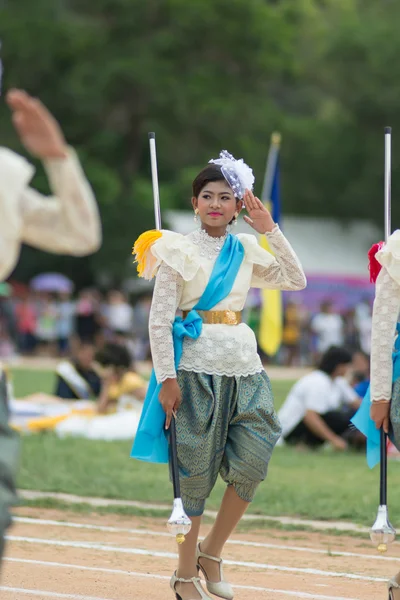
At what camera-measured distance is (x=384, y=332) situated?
598 cm

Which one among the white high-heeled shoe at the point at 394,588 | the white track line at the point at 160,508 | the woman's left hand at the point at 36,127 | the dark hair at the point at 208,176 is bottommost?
the white track line at the point at 160,508

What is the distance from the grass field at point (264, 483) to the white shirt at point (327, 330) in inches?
617

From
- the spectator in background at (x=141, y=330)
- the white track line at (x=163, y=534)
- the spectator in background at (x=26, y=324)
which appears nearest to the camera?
the white track line at (x=163, y=534)

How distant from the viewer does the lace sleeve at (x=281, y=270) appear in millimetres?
6316

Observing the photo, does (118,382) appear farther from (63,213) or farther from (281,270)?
(63,213)

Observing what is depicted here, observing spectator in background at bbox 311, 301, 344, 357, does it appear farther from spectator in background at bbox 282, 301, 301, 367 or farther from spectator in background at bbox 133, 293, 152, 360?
spectator in background at bbox 133, 293, 152, 360

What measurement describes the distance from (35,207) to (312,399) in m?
8.70

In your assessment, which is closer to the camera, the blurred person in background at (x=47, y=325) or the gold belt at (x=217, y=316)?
the gold belt at (x=217, y=316)

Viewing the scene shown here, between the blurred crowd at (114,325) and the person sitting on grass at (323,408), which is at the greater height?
the person sitting on grass at (323,408)

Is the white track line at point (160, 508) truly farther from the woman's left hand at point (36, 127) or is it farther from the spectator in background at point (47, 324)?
the spectator in background at point (47, 324)

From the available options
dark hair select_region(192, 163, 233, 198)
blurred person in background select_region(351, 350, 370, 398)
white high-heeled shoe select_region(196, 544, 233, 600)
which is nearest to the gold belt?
dark hair select_region(192, 163, 233, 198)

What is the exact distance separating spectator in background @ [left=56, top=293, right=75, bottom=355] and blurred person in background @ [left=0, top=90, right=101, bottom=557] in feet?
84.7

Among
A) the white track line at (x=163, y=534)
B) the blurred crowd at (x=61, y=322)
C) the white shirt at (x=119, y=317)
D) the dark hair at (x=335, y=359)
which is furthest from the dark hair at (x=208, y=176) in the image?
the white shirt at (x=119, y=317)

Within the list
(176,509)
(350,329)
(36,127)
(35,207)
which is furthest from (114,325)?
(36,127)
